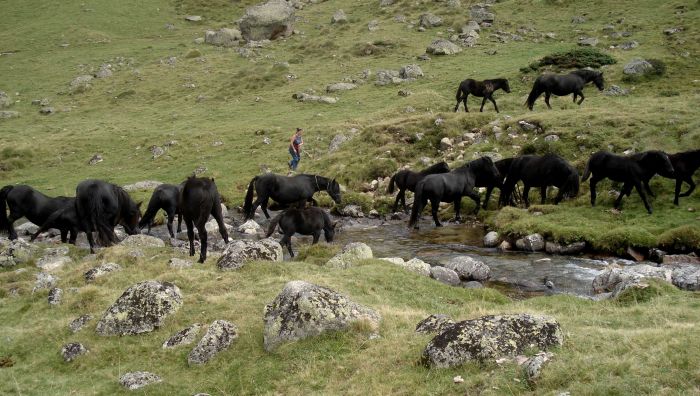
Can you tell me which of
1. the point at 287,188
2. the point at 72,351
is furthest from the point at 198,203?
the point at 287,188

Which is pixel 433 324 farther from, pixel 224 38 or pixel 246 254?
pixel 224 38

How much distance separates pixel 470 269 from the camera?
49.4 feet

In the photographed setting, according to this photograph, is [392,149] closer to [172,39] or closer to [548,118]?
[548,118]

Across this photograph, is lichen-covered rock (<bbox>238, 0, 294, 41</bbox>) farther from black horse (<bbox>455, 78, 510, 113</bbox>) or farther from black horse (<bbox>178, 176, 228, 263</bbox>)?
black horse (<bbox>178, 176, 228, 263</bbox>)

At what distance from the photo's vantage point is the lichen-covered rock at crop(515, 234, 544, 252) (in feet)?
57.8

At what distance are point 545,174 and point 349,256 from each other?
9.51m

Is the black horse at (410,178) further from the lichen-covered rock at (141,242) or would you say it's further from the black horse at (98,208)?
the black horse at (98,208)

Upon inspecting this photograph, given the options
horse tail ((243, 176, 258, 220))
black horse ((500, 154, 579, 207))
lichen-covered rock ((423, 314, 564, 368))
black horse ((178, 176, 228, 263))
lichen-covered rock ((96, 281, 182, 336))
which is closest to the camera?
lichen-covered rock ((423, 314, 564, 368))

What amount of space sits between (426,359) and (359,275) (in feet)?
16.6

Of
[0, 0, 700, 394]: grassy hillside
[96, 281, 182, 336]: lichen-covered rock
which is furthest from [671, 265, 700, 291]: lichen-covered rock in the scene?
[96, 281, 182, 336]: lichen-covered rock

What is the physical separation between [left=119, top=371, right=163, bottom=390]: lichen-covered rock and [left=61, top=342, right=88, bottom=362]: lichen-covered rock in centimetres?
137

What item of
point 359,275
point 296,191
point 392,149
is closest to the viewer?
point 359,275

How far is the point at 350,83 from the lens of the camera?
140 feet

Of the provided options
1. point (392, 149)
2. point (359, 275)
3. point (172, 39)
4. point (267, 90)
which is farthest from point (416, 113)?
point (172, 39)
